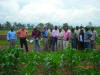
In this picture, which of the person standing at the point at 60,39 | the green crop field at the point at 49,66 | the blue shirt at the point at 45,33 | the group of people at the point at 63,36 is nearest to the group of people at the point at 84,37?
the group of people at the point at 63,36

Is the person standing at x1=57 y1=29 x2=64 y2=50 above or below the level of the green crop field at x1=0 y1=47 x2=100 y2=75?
above

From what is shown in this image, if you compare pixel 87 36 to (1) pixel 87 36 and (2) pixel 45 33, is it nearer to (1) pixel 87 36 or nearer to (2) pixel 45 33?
(1) pixel 87 36

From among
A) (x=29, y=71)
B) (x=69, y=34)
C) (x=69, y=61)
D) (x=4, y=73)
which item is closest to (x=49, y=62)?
(x=29, y=71)

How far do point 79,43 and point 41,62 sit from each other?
4004 mm

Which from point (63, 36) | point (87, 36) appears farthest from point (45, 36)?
point (87, 36)

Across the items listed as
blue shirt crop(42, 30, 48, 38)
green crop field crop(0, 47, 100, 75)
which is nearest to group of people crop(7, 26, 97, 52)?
blue shirt crop(42, 30, 48, 38)

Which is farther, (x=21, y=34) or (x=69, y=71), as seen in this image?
(x=21, y=34)

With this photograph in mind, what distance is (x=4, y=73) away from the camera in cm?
492

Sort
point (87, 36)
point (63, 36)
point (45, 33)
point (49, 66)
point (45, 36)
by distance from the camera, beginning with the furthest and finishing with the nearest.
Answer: point (45, 36)
point (45, 33)
point (63, 36)
point (87, 36)
point (49, 66)

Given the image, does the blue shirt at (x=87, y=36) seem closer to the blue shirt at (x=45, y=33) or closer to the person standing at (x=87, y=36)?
the person standing at (x=87, y=36)

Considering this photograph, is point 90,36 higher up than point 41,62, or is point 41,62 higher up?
point 90,36

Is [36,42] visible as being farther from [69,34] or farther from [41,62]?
[41,62]

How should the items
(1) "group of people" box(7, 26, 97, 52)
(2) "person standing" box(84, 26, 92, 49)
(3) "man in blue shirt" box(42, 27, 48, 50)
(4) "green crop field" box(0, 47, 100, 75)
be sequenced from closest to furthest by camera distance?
1. (4) "green crop field" box(0, 47, 100, 75)
2. (2) "person standing" box(84, 26, 92, 49)
3. (1) "group of people" box(7, 26, 97, 52)
4. (3) "man in blue shirt" box(42, 27, 48, 50)

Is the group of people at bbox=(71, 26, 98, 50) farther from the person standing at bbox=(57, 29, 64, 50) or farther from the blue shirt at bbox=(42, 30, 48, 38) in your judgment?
the blue shirt at bbox=(42, 30, 48, 38)
